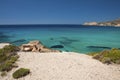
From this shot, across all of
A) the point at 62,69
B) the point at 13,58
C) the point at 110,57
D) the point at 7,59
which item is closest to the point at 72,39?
the point at 110,57

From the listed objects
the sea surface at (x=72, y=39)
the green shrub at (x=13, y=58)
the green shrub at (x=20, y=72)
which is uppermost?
the green shrub at (x=13, y=58)

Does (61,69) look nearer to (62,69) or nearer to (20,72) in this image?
(62,69)

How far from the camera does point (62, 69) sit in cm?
1321

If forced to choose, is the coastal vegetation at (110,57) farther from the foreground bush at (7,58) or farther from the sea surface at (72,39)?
the sea surface at (72,39)

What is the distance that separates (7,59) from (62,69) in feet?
16.1

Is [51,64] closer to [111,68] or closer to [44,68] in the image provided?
[44,68]

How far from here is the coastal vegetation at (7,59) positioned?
13734 millimetres

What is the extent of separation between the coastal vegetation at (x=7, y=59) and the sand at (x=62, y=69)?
403mm

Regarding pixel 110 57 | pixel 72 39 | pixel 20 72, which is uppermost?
pixel 110 57

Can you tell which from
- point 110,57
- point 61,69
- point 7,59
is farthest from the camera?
point 110,57

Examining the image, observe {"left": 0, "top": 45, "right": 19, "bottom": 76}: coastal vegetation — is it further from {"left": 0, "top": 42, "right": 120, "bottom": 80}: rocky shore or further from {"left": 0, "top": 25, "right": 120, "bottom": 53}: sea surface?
{"left": 0, "top": 25, "right": 120, "bottom": 53}: sea surface

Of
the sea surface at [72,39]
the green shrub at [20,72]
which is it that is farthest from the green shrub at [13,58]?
the sea surface at [72,39]

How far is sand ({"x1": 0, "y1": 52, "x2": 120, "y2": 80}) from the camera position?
39.8 feet

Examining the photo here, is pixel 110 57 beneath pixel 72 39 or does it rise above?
above
